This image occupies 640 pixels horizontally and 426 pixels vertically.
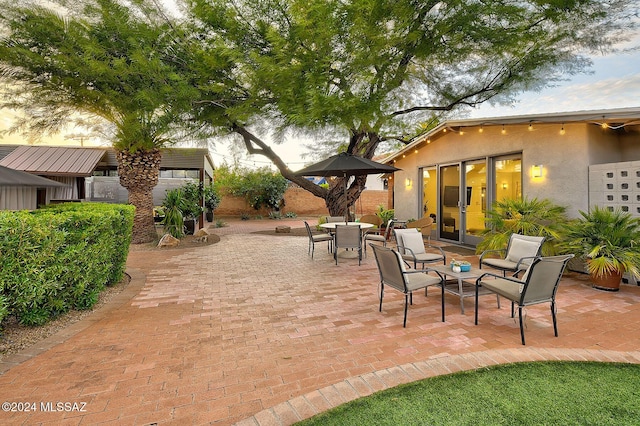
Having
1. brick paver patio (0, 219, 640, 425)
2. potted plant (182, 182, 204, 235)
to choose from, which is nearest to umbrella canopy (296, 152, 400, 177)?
brick paver patio (0, 219, 640, 425)

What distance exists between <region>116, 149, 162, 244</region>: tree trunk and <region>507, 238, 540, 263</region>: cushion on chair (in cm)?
986

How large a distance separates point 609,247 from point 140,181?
11.4 meters

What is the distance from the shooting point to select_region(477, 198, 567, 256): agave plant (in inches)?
236

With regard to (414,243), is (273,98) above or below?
above

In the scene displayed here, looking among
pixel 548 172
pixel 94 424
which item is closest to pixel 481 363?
pixel 94 424

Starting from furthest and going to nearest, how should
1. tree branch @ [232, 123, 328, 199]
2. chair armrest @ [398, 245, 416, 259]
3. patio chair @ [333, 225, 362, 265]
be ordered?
1. tree branch @ [232, 123, 328, 199]
2. patio chair @ [333, 225, 362, 265]
3. chair armrest @ [398, 245, 416, 259]

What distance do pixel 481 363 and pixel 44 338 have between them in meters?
4.35

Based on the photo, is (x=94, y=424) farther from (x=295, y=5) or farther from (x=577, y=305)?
(x=295, y=5)

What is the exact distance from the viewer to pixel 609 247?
16.4 ft

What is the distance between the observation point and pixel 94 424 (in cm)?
211

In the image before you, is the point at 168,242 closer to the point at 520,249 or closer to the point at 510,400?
the point at 520,249

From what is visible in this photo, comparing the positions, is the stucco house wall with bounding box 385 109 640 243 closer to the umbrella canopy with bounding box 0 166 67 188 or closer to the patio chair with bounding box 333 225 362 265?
the patio chair with bounding box 333 225 362 265

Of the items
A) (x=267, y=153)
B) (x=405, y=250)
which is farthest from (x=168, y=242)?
(x=405, y=250)

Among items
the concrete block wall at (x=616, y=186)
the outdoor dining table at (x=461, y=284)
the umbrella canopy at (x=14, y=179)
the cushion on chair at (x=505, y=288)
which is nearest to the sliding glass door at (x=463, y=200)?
the concrete block wall at (x=616, y=186)
